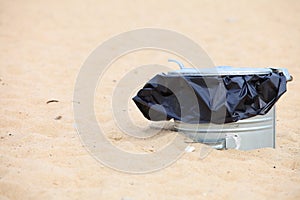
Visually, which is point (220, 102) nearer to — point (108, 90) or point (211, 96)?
point (211, 96)

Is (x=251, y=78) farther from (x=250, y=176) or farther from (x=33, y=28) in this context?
(x=33, y=28)

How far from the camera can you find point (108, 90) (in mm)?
4828

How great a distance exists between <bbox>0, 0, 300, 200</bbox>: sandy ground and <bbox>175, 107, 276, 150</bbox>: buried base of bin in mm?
71

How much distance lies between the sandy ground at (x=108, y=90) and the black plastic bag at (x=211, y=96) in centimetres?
24

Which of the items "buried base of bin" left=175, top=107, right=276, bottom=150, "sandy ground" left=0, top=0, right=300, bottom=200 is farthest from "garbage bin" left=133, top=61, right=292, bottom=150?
"sandy ground" left=0, top=0, right=300, bottom=200

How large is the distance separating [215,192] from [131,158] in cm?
63

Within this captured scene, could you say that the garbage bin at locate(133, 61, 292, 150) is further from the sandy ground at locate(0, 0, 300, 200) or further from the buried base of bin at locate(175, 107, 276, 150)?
the sandy ground at locate(0, 0, 300, 200)

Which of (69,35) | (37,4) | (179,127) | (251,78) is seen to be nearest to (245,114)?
(251,78)

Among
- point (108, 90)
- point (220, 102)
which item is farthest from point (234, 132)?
point (108, 90)

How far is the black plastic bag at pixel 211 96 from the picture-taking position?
2967mm

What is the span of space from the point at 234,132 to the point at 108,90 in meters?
2.03

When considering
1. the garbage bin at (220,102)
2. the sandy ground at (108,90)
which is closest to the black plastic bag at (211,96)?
the garbage bin at (220,102)

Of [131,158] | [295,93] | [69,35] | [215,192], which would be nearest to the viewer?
[215,192]

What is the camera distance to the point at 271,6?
28.6 feet
